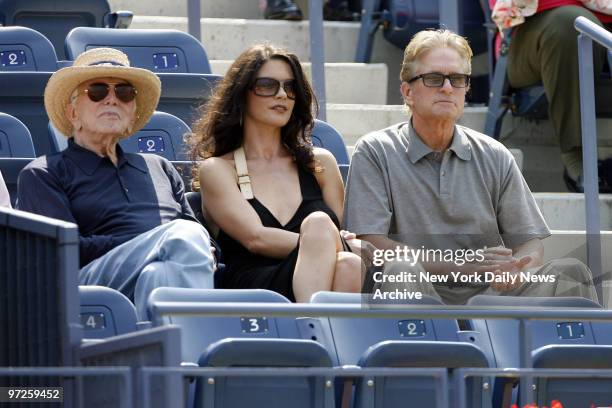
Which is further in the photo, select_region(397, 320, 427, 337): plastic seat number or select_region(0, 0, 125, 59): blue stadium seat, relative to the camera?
select_region(0, 0, 125, 59): blue stadium seat

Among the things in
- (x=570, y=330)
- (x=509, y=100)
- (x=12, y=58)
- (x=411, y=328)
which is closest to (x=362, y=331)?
(x=411, y=328)

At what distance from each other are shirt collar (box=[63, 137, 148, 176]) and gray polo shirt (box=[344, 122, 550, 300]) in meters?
0.67

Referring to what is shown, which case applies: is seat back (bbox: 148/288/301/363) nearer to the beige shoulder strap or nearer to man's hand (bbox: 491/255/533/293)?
man's hand (bbox: 491/255/533/293)

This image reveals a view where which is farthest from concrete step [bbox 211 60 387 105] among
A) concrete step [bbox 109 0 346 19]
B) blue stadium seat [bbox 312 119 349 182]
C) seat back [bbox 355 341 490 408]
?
seat back [bbox 355 341 490 408]

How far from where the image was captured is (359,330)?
444cm

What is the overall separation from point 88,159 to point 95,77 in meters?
0.29

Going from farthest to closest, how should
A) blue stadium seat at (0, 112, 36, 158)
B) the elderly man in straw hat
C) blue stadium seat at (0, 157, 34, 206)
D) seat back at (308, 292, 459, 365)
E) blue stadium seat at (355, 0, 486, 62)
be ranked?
blue stadium seat at (355, 0, 486, 62) → blue stadium seat at (0, 112, 36, 158) → blue stadium seat at (0, 157, 34, 206) → the elderly man in straw hat → seat back at (308, 292, 459, 365)

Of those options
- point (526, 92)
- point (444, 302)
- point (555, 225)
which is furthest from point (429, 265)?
point (526, 92)

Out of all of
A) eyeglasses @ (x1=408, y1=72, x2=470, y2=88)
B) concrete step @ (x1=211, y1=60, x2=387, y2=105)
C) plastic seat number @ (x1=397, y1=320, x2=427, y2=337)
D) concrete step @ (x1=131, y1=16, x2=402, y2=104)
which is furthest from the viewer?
concrete step @ (x1=131, y1=16, x2=402, y2=104)

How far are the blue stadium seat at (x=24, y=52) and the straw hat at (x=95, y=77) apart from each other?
839 millimetres

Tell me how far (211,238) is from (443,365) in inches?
51.3

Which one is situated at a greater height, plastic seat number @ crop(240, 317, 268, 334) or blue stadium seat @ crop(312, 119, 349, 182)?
blue stadium seat @ crop(312, 119, 349, 182)

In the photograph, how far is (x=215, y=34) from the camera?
755 cm

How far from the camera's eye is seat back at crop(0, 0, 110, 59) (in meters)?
6.95
